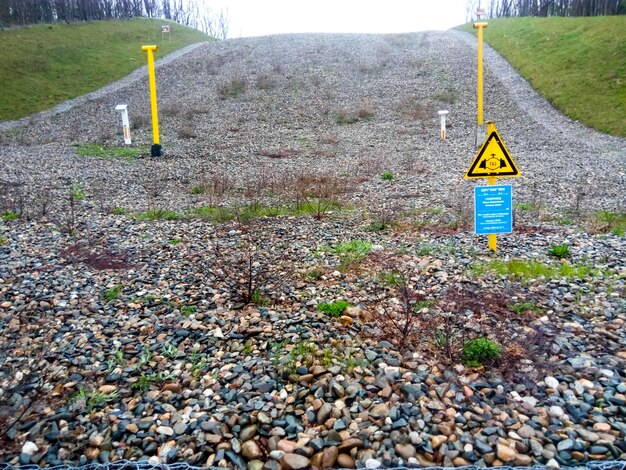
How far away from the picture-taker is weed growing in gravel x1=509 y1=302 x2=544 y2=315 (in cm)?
484

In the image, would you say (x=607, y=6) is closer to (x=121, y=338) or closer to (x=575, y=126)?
(x=575, y=126)

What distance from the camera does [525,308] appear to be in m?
4.89

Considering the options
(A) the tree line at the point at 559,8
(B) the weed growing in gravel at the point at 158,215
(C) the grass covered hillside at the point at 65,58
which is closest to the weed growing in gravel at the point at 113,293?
(B) the weed growing in gravel at the point at 158,215

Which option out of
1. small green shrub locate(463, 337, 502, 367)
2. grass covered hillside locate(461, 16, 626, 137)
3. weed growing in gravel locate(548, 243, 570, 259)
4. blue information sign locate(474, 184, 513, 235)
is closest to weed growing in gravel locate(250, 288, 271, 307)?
small green shrub locate(463, 337, 502, 367)

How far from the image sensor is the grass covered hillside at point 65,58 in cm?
2650

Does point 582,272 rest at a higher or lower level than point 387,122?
lower

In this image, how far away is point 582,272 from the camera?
5.71 metres

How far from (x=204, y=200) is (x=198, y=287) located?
211 inches

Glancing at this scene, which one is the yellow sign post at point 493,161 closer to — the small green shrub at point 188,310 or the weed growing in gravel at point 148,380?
the small green shrub at point 188,310

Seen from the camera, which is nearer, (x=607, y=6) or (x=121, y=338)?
(x=121, y=338)

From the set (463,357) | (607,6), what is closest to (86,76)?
(463,357)

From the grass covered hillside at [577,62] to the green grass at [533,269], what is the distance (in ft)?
50.1

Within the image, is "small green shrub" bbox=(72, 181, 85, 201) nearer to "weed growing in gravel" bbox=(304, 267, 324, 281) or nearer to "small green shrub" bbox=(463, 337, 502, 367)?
"weed growing in gravel" bbox=(304, 267, 324, 281)

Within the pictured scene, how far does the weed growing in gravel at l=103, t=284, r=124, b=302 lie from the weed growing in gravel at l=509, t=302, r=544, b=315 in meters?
4.41
